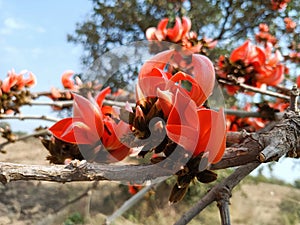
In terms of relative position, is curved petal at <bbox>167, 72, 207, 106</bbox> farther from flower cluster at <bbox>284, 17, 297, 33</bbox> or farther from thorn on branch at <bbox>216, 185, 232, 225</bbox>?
flower cluster at <bbox>284, 17, 297, 33</bbox>

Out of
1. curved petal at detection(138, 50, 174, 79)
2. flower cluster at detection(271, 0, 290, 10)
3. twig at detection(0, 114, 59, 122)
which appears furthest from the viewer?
flower cluster at detection(271, 0, 290, 10)

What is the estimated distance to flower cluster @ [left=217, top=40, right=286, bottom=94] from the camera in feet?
2.94

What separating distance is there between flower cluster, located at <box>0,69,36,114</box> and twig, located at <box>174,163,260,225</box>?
2.10ft

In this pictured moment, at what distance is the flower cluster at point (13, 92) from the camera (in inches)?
35.6

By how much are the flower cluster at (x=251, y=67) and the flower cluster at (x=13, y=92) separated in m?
0.47

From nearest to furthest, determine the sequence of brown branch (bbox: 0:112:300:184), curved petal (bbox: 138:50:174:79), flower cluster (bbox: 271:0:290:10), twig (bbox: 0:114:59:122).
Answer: brown branch (bbox: 0:112:300:184) < curved petal (bbox: 138:50:174:79) < twig (bbox: 0:114:59:122) < flower cluster (bbox: 271:0:290:10)

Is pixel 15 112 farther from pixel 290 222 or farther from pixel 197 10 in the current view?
pixel 197 10

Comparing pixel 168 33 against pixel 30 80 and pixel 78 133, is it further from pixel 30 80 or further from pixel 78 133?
pixel 78 133

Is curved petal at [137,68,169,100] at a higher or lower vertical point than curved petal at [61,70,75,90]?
higher

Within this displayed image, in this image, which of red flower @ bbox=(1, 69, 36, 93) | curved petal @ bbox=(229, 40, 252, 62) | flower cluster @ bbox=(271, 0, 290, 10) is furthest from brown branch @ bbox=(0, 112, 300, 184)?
flower cluster @ bbox=(271, 0, 290, 10)

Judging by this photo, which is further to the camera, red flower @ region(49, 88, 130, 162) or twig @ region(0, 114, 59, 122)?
twig @ region(0, 114, 59, 122)

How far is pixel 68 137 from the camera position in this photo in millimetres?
365

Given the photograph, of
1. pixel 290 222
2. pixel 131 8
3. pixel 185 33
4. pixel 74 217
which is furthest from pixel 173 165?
pixel 131 8

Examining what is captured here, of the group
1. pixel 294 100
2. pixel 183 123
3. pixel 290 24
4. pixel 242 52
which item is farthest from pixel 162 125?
pixel 290 24
